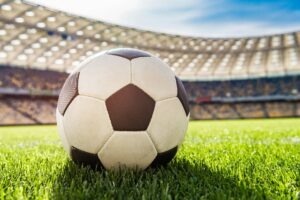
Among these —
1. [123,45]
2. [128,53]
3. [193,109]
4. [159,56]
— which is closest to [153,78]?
[128,53]

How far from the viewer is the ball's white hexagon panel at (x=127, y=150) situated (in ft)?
7.20

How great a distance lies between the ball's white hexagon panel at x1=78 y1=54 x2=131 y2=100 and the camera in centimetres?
225

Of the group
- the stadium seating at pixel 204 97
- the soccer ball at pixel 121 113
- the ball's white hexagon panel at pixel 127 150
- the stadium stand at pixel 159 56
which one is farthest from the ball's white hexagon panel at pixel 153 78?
the stadium seating at pixel 204 97

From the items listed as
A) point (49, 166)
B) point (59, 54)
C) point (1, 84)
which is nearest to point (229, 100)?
point (59, 54)

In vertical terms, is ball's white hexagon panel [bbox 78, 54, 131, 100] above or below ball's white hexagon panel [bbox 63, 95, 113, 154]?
above

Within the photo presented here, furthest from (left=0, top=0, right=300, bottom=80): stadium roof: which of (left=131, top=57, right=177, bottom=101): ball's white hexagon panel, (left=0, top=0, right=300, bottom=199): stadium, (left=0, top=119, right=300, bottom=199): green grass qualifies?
(left=0, top=119, right=300, bottom=199): green grass

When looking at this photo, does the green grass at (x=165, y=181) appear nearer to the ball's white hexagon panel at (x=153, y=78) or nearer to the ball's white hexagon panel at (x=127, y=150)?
the ball's white hexagon panel at (x=127, y=150)

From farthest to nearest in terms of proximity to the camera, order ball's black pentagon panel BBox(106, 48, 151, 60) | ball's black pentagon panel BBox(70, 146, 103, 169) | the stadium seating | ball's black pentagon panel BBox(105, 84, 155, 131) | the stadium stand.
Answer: the stadium seating < the stadium stand < ball's black pentagon panel BBox(106, 48, 151, 60) < ball's black pentagon panel BBox(70, 146, 103, 169) < ball's black pentagon panel BBox(105, 84, 155, 131)

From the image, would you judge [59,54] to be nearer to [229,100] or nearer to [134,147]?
[229,100]

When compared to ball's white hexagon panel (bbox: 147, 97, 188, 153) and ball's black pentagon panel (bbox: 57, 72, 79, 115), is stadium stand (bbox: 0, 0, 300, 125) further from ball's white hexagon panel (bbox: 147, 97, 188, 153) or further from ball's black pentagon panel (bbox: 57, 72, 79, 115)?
ball's white hexagon panel (bbox: 147, 97, 188, 153)

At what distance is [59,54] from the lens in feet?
119

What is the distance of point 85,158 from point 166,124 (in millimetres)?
731

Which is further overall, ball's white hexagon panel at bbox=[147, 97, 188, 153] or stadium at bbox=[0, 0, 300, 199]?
ball's white hexagon panel at bbox=[147, 97, 188, 153]

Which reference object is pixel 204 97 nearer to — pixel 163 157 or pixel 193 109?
pixel 193 109
